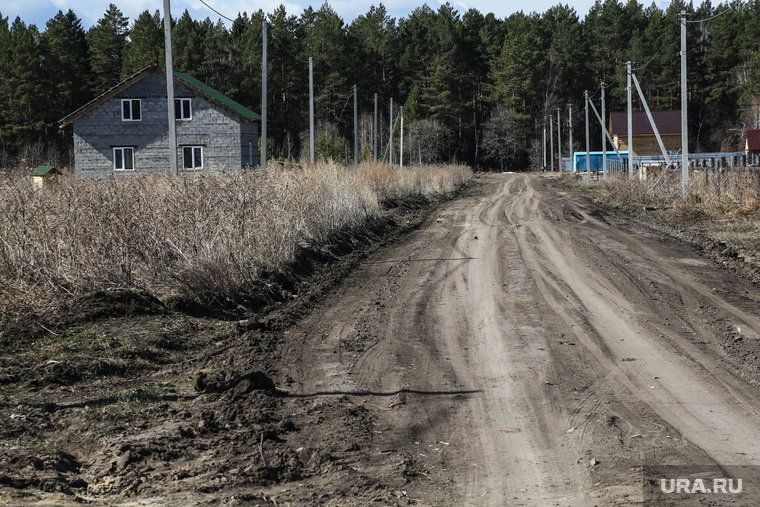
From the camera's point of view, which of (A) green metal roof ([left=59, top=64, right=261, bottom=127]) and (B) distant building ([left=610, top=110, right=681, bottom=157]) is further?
(B) distant building ([left=610, top=110, right=681, bottom=157])

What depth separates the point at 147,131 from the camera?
4050 centimetres

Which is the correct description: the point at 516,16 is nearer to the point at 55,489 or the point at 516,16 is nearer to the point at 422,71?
the point at 422,71

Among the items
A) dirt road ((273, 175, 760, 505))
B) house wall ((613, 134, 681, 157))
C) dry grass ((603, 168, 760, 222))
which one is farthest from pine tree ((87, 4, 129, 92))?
dirt road ((273, 175, 760, 505))

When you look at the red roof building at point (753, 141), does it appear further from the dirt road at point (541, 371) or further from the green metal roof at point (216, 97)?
the dirt road at point (541, 371)

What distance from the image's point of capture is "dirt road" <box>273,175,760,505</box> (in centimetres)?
455

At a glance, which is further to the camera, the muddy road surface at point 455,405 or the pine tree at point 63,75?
the pine tree at point 63,75

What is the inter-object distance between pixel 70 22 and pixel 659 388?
243 ft

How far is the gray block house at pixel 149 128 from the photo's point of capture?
4019 cm

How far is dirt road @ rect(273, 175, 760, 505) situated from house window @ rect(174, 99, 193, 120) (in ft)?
100

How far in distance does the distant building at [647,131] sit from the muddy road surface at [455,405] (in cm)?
6401

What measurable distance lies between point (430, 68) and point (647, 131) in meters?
25.4

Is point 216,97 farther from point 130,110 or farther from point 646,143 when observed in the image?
point 646,143

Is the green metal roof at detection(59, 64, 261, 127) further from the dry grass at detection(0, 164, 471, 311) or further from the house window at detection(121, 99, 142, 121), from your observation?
the dry grass at detection(0, 164, 471, 311)

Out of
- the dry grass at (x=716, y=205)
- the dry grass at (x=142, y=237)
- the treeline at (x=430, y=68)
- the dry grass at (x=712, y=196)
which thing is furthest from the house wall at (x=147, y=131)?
the dry grass at (x=142, y=237)
